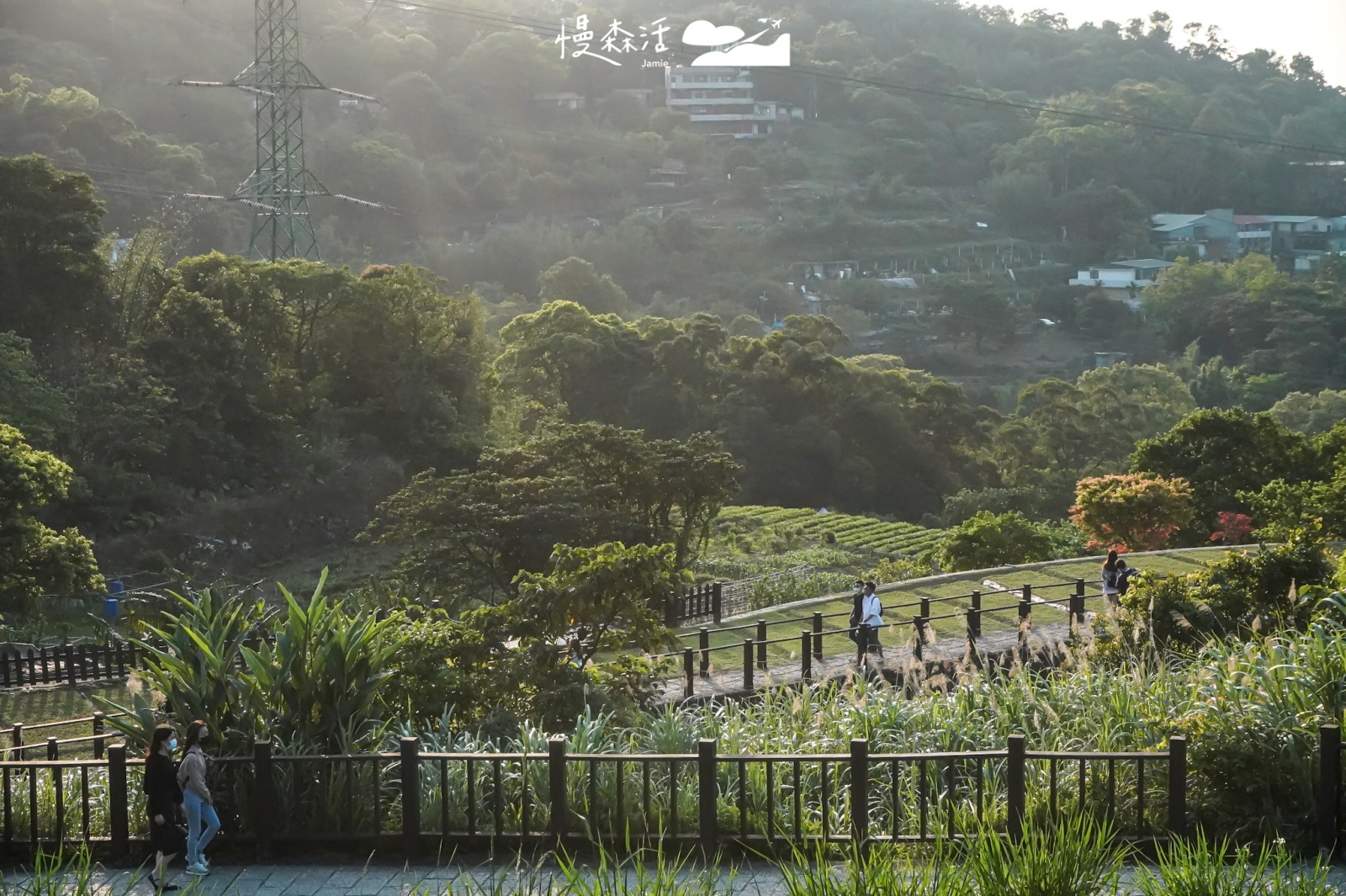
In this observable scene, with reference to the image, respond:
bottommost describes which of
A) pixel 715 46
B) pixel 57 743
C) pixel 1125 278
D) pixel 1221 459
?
pixel 1221 459

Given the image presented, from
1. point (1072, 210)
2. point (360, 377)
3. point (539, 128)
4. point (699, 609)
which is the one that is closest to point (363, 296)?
point (360, 377)

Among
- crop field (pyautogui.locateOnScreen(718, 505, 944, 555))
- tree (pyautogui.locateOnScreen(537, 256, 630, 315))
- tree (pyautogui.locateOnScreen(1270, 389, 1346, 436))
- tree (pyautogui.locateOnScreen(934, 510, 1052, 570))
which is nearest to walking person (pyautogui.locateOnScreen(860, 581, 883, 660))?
tree (pyautogui.locateOnScreen(934, 510, 1052, 570))

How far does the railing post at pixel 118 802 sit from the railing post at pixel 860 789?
410 cm

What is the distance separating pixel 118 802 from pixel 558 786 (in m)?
2.55

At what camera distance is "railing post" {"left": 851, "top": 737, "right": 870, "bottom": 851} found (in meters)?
7.28

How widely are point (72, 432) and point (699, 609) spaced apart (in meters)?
17.1

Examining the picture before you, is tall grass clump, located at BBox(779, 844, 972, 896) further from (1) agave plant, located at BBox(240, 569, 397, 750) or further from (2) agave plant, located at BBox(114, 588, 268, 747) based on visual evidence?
(2) agave plant, located at BBox(114, 588, 268, 747)

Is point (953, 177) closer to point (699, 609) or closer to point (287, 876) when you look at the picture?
point (699, 609)

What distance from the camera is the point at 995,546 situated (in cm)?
2364

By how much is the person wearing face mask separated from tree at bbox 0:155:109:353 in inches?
1035

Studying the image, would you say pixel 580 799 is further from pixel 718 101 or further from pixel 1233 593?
pixel 718 101

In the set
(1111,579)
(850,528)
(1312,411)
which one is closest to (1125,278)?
(1312,411)

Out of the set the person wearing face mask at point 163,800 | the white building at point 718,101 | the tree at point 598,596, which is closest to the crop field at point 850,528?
the tree at point 598,596

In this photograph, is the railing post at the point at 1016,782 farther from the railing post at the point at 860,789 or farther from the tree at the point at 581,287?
the tree at the point at 581,287
